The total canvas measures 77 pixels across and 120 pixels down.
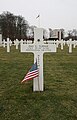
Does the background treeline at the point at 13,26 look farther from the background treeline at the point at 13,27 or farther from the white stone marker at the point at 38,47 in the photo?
the white stone marker at the point at 38,47

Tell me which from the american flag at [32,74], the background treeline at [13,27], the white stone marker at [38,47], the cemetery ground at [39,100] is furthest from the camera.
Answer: the background treeline at [13,27]

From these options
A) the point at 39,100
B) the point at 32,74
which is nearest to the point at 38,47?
the point at 32,74

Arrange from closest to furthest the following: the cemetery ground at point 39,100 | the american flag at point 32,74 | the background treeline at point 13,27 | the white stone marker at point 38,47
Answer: the cemetery ground at point 39,100
the american flag at point 32,74
the white stone marker at point 38,47
the background treeline at point 13,27

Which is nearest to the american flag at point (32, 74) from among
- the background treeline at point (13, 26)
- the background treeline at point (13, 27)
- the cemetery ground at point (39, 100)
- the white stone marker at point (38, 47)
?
the white stone marker at point (38, 47)

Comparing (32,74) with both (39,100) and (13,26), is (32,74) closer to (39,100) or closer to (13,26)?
(39,100)

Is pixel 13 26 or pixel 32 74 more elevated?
pixel 13 26

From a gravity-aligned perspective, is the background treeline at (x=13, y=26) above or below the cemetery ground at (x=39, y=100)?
above

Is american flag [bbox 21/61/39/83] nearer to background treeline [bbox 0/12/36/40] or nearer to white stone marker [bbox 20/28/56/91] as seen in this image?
white stone marker [bbox 20/28/56/91]

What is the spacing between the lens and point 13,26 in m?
60.1

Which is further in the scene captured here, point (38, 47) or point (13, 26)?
point (13, 26)

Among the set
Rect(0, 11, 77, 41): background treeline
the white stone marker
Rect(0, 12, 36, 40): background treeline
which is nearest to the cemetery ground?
the white stone marker

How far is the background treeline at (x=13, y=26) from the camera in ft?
190

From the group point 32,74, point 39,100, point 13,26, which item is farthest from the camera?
point 13,26

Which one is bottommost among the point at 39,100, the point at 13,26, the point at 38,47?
the point at 39,100
